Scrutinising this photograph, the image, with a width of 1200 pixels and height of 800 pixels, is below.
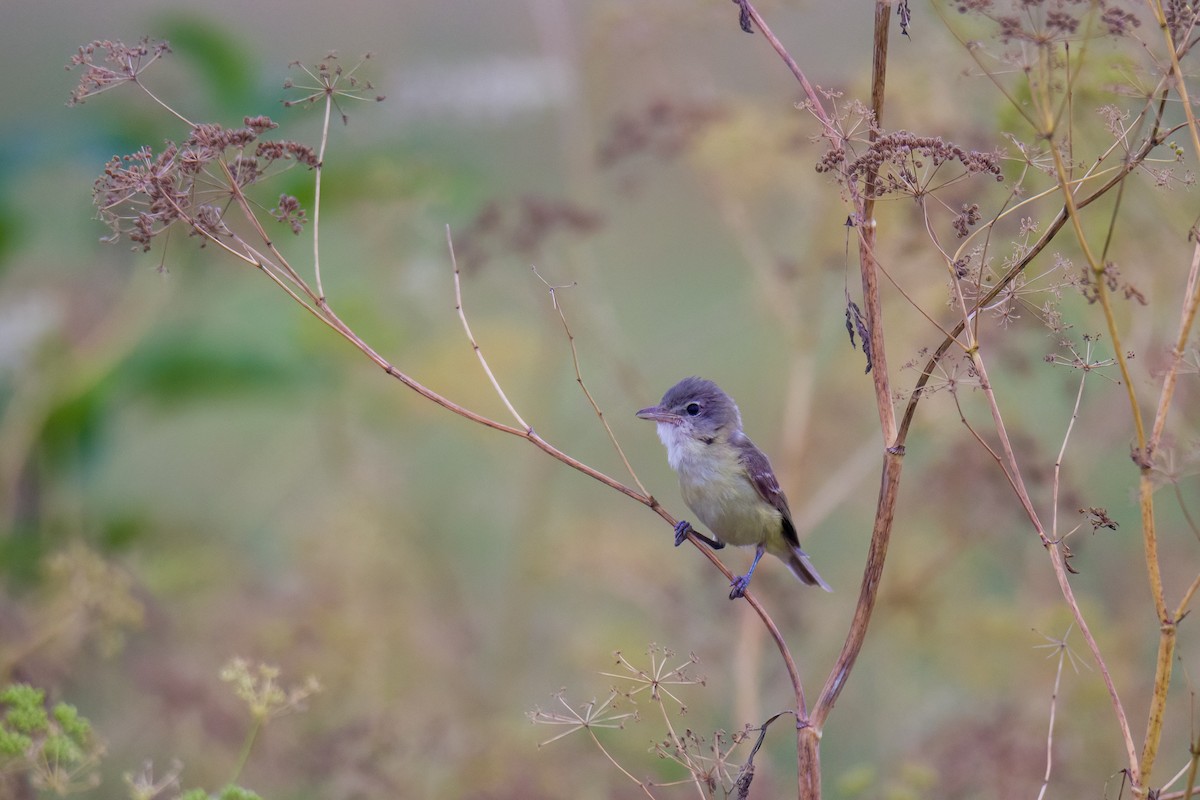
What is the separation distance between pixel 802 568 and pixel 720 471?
2.13 ft

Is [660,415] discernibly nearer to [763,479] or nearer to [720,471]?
[720,471]

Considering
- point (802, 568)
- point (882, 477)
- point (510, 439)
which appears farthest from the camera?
point (510, 439)

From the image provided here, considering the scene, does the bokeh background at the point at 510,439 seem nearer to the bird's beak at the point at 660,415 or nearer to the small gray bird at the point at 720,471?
the small gray bird at the point at 720,471

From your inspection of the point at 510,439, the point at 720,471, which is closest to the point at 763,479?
the point at 720,471

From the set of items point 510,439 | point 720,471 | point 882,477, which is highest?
point 882,477

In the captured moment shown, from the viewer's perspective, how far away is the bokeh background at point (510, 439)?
4.67 meters

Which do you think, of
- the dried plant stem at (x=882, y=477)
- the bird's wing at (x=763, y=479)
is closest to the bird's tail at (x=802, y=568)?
the bird's wing at (x=763, y=479)

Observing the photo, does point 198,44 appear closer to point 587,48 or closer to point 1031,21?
point 587,48

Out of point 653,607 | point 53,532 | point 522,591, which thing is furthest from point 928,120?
point 53,532

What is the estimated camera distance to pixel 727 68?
7.79m

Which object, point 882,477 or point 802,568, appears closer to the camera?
point 882,477

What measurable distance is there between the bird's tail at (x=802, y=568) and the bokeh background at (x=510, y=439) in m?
0.45

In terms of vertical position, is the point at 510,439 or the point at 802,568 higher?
the point at 802,568

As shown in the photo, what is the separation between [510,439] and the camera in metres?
7.21
